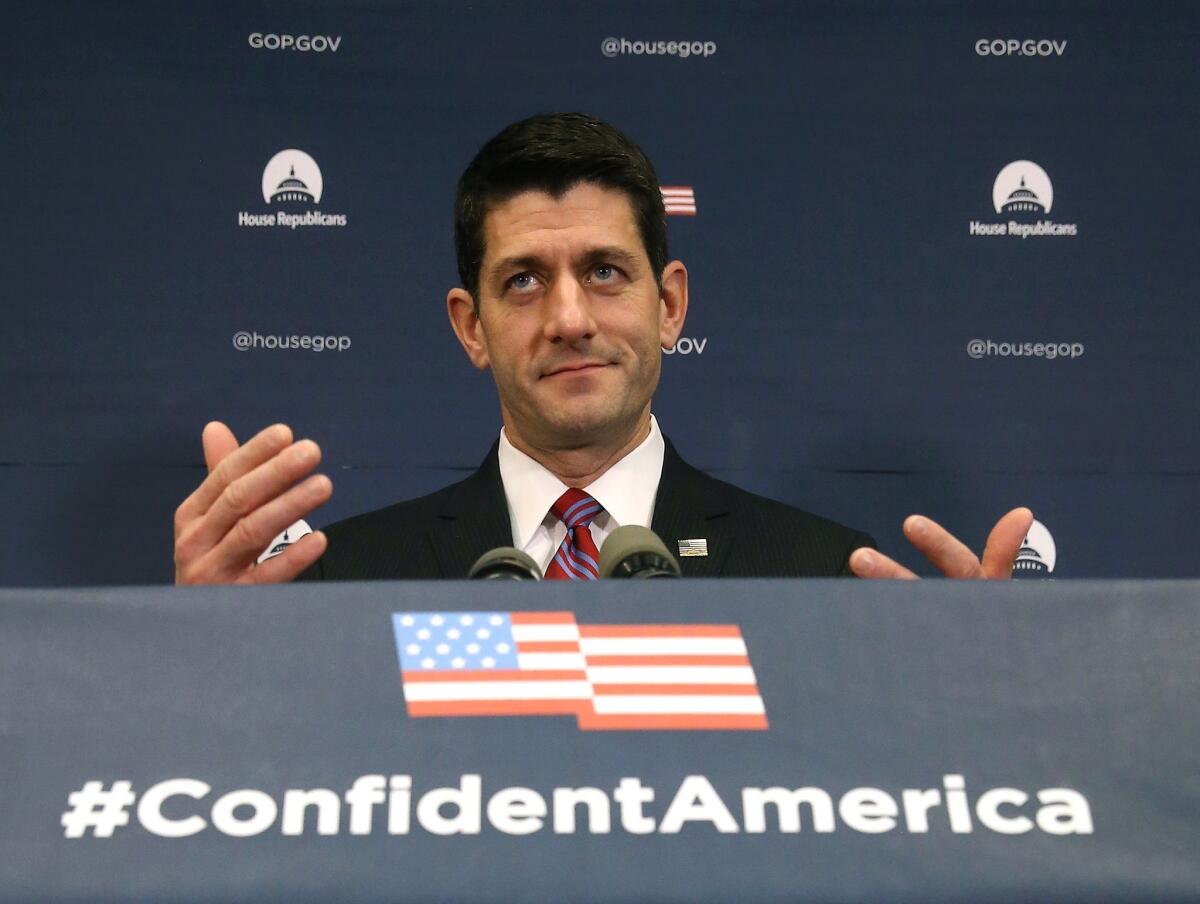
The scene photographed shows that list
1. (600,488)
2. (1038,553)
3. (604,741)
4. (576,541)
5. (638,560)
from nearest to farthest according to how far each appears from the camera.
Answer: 1. (604,741)
2. (638,560)
3. (576,541)
4. (600,488)
5. (1038,553)

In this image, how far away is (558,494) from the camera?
2.13 metres

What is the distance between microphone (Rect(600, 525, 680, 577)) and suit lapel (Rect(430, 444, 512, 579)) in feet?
2.85

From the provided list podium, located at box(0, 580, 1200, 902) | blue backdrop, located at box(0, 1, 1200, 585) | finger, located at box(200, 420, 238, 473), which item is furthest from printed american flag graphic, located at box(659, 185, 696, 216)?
podium, located at box(0, 580, 1200, 902)

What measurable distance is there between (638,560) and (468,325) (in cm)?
131

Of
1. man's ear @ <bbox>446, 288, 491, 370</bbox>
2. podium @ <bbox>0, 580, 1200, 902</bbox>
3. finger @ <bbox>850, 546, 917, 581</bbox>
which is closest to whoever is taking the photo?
podium @ <bbox>0, 580, 1200, 902</bbox>

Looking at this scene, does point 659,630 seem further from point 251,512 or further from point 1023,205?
point 1023,205

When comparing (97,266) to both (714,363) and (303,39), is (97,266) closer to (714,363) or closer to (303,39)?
(303,39)

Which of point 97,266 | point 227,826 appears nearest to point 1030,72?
point 97,266

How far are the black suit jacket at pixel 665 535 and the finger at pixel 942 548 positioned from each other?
0.73 meters

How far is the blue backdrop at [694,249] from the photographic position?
115 inches

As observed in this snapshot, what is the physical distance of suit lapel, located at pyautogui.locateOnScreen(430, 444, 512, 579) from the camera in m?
2.02

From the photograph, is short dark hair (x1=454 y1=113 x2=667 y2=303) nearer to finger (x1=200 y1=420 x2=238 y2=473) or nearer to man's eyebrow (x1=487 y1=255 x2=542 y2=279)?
man's eyebrow (x1=487 y1=255 x2=542 y2=279)

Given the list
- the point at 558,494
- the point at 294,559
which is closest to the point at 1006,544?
the point at 294,559

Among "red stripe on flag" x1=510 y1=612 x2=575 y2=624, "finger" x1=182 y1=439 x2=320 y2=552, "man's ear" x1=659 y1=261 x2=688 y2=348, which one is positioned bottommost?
"red stripe on flag" x1=510 y1=612 x2=575 y2=624
